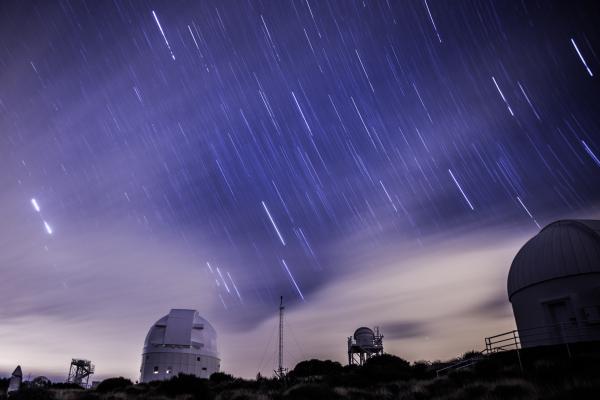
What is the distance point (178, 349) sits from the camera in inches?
1300

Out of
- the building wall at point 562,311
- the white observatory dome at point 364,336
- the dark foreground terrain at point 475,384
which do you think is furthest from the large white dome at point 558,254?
the white observatory dome at point 364,336

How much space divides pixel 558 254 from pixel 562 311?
263 centimetres

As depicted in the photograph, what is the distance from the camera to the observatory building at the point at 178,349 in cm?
3228

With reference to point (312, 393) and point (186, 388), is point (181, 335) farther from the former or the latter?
point (312, 393)

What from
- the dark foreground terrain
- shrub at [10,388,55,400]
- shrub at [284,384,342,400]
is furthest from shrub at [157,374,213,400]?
shrub at [10,388,55,400]

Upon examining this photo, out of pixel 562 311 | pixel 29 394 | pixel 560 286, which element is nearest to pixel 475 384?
pixel 562 311

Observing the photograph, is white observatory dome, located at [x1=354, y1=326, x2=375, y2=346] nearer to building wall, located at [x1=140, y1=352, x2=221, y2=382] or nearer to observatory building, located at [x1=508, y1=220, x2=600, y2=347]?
building wall, located at [x1=140, y1=352, x2=221, y2=382]

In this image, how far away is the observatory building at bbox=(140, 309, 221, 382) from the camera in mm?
32281

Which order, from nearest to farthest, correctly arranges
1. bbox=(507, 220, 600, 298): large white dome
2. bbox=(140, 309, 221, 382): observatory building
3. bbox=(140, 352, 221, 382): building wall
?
bbox=(507, 220, 600, 298): large white dome < bbox=(140, 352, 221, 382): building wall < bbox=(140, 309, 221, 382): observatory building

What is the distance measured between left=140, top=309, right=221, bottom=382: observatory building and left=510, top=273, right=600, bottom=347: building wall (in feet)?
83.1

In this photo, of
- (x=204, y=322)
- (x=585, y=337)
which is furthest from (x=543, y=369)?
(x=204, y=322)

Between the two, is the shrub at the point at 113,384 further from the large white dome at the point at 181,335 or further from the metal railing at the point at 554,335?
the metal railing at the point at 554,335

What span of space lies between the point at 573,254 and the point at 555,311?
2766mm

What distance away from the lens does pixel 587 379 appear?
9.76 meters
